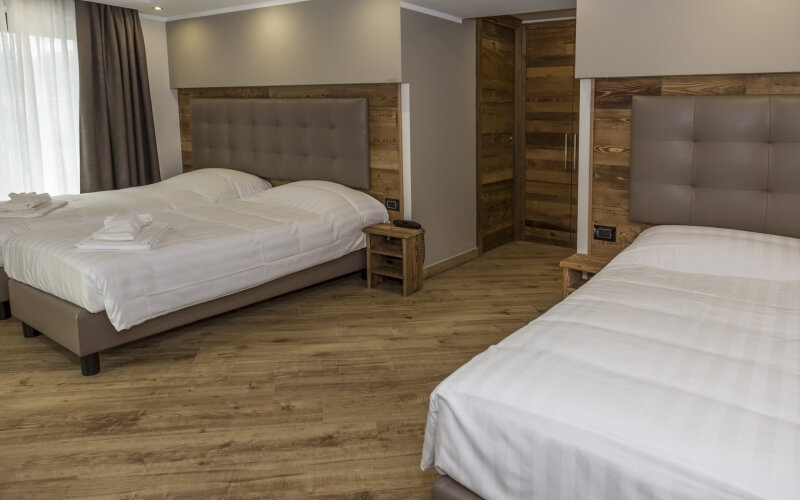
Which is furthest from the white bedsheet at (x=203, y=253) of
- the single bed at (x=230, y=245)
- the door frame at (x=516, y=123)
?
the door frame at (x=516, y=123)

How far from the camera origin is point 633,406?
155 cm

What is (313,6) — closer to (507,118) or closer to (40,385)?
(507,118)

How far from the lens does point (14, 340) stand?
3.58 m

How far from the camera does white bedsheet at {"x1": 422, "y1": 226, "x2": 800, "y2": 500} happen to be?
4.51 feet

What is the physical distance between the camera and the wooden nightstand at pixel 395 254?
13.9 feet

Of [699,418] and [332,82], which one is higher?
[332,82]

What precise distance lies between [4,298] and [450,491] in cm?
332

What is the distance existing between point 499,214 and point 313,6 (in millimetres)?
2272

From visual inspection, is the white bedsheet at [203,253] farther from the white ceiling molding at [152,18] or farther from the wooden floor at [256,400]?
the white ceiling molding at [152,18]

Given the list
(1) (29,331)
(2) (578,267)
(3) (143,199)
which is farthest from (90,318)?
(2) (578,267)

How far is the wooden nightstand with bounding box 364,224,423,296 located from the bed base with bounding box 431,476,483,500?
2.52 metres

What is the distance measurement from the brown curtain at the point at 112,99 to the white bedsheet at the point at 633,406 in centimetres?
431

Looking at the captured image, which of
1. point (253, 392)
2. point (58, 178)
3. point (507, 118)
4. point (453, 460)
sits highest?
point (507, 118)

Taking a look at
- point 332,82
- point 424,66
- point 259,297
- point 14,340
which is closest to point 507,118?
point 424,66
